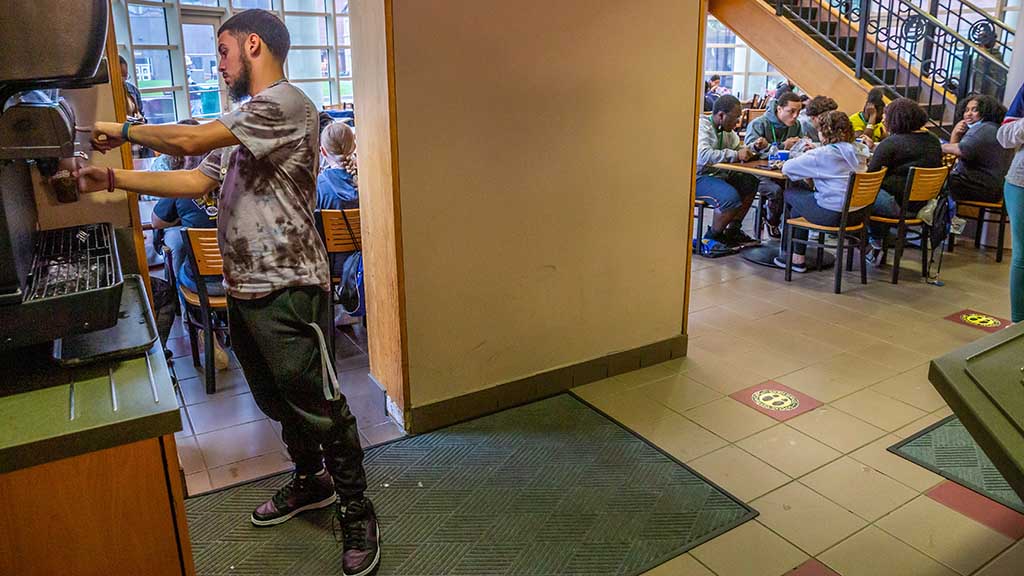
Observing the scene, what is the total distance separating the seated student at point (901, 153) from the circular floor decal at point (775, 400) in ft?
8.12

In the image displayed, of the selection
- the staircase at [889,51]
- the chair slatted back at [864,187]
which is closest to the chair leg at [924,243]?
the chair slatted back at [864,187]

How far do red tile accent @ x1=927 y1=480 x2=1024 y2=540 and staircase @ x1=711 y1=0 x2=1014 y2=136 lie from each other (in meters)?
5.55

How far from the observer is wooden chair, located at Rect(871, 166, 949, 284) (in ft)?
16.3

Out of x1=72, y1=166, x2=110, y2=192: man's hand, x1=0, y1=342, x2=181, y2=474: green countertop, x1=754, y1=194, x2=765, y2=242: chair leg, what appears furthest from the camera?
x1=754, y1=194, x2=765, y2=242: chair leg

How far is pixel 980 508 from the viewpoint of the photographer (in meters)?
2.53

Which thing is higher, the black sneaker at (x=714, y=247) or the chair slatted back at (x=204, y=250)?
the chair slatted back at (x=204, y=250)

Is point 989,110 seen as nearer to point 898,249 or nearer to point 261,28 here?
point 898,249

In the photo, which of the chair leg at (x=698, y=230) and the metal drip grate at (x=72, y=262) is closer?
the metal drip grate at (x=72, y=262)

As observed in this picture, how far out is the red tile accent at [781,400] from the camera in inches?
128

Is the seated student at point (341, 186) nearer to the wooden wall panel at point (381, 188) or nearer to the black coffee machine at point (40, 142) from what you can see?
the wooden wall panel at point (381, 188)

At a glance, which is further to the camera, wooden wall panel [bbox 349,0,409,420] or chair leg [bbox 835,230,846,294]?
chair leg [bbox 835,230,846,294]

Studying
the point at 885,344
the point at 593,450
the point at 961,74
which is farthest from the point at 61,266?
the point at 961,74

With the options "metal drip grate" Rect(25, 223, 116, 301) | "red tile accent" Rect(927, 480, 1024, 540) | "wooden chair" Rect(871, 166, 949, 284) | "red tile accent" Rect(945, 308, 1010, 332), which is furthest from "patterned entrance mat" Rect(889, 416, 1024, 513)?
"metal drip grate" Rect(25, 223, 116, 301)

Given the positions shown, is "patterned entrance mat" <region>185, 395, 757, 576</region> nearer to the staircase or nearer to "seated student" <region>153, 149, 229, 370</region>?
"seated student" <region>153, 149, 229, 370</region>
